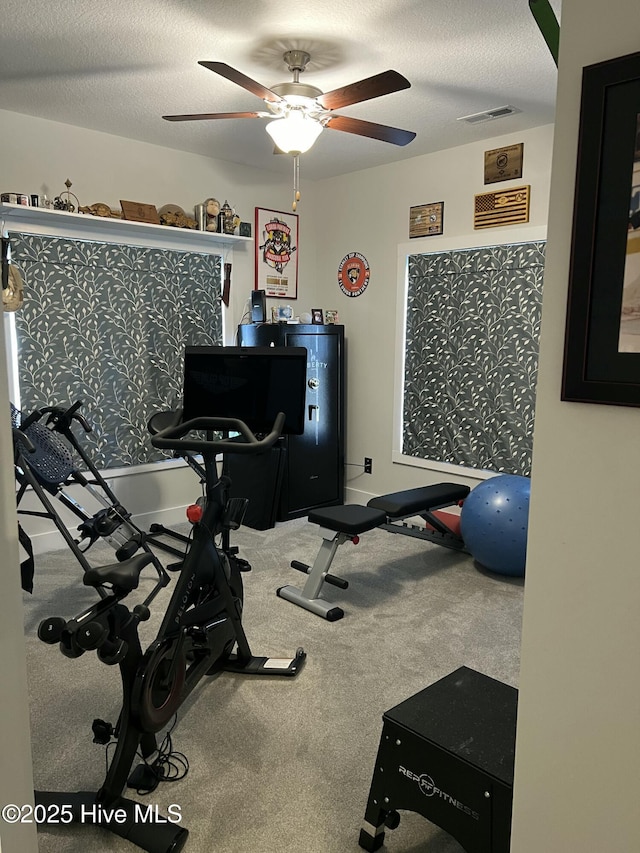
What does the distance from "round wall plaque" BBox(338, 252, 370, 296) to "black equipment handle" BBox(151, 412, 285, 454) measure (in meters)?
3.27

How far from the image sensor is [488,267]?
4.39 metres

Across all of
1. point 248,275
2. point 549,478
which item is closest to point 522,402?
point 248,275

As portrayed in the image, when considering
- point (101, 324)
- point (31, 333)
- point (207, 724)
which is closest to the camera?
point (207, 724)

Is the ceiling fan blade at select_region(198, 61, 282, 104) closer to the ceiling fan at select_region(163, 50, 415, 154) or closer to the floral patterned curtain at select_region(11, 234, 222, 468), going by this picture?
the ceiling fan at select_region(163, 50, 415, 154)

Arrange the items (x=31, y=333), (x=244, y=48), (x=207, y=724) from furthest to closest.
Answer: (x=31, y=333)
(x=244, y=48)
(x=207, y=724)

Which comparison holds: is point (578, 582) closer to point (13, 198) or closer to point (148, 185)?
point (13, 198)

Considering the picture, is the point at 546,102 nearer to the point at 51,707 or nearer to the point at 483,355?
the point at 483,355

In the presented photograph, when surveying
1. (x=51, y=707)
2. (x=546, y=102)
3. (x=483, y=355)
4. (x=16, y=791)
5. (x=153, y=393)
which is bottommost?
(x=51, y=707)

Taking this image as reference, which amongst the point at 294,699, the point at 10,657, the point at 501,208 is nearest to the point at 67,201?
the point at 501,208

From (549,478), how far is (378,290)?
4101 millimetres

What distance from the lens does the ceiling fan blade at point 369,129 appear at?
10.2 ft

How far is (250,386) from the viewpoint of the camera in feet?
9.10

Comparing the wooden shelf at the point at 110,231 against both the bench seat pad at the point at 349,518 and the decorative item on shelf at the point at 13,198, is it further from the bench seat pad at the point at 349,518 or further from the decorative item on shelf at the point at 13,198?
the bench seat pad at the point at 349,518

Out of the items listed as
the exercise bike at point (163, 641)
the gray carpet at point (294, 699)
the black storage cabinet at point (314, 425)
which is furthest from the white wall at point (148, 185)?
the exercise bike at point (163, 641)
